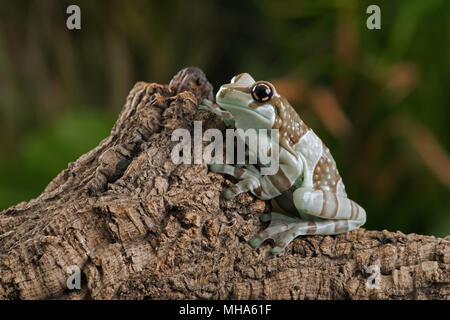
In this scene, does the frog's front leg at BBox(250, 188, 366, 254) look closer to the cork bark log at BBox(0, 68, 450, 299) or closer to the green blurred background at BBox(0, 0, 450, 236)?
the cork bark log at BBox(0, 68, 450, 299)

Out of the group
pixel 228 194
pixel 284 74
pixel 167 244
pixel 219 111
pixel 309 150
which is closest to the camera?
pixel 167 244

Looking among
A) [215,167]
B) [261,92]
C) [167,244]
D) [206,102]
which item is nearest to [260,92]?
[261,92]

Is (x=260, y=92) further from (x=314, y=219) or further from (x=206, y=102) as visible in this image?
(x=314, y=219)

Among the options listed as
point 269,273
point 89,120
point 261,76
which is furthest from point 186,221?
point 261,76

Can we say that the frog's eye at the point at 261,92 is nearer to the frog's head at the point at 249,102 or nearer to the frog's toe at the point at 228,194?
the frog's head at the point at 249,102

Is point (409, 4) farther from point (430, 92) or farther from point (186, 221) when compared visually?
point (186, 221)

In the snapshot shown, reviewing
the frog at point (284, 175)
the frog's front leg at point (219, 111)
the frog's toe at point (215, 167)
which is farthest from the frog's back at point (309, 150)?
the frog's toe at point (215, 167)
